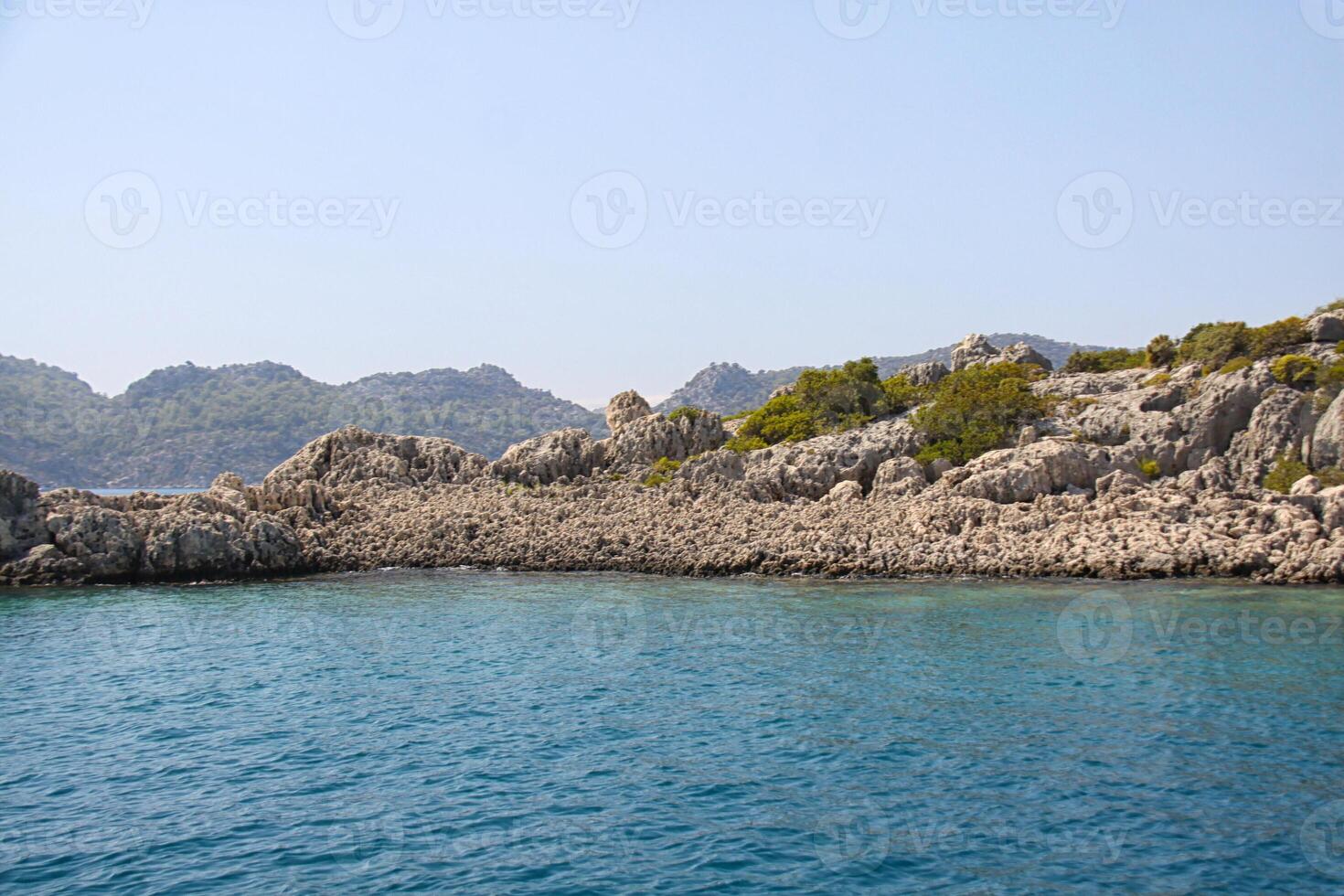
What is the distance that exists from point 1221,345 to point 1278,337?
2.81 m

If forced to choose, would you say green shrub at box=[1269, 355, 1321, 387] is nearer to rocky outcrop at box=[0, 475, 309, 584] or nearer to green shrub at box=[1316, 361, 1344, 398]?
green shrub at box=[1316, 361, 1344, 398]

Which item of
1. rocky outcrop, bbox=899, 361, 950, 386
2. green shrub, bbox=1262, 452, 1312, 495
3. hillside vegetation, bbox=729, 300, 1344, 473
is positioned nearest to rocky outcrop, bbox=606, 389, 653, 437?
hillside vegetation, bbox=729, 300, 1344, 473

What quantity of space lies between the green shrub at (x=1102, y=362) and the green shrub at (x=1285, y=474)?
78.7 ft

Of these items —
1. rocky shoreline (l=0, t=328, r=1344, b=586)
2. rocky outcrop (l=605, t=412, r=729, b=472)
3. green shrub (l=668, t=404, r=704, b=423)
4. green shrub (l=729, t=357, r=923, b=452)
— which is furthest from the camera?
green shrub (l=668, t=404, r=704, b=423)

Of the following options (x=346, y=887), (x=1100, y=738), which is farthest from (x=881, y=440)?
(x=346, y=887)

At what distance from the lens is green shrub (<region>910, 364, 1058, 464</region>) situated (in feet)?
176

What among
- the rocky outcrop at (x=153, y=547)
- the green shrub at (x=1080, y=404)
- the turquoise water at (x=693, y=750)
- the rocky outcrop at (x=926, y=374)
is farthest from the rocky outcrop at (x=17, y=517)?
the green shrub at (x=1080, y=404)

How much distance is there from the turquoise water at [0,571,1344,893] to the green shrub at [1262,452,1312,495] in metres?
10.6

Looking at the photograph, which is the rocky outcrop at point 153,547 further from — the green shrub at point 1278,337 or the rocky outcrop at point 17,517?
the green shrub at point 1278,337

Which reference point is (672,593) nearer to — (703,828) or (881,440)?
(881,440)

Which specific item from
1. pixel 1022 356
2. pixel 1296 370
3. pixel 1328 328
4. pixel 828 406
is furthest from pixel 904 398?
pixel 1328 328

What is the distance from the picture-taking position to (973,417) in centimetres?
5556

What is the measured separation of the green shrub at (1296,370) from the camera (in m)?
51.0

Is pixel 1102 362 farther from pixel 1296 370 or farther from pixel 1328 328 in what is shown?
pixel 1296 370
